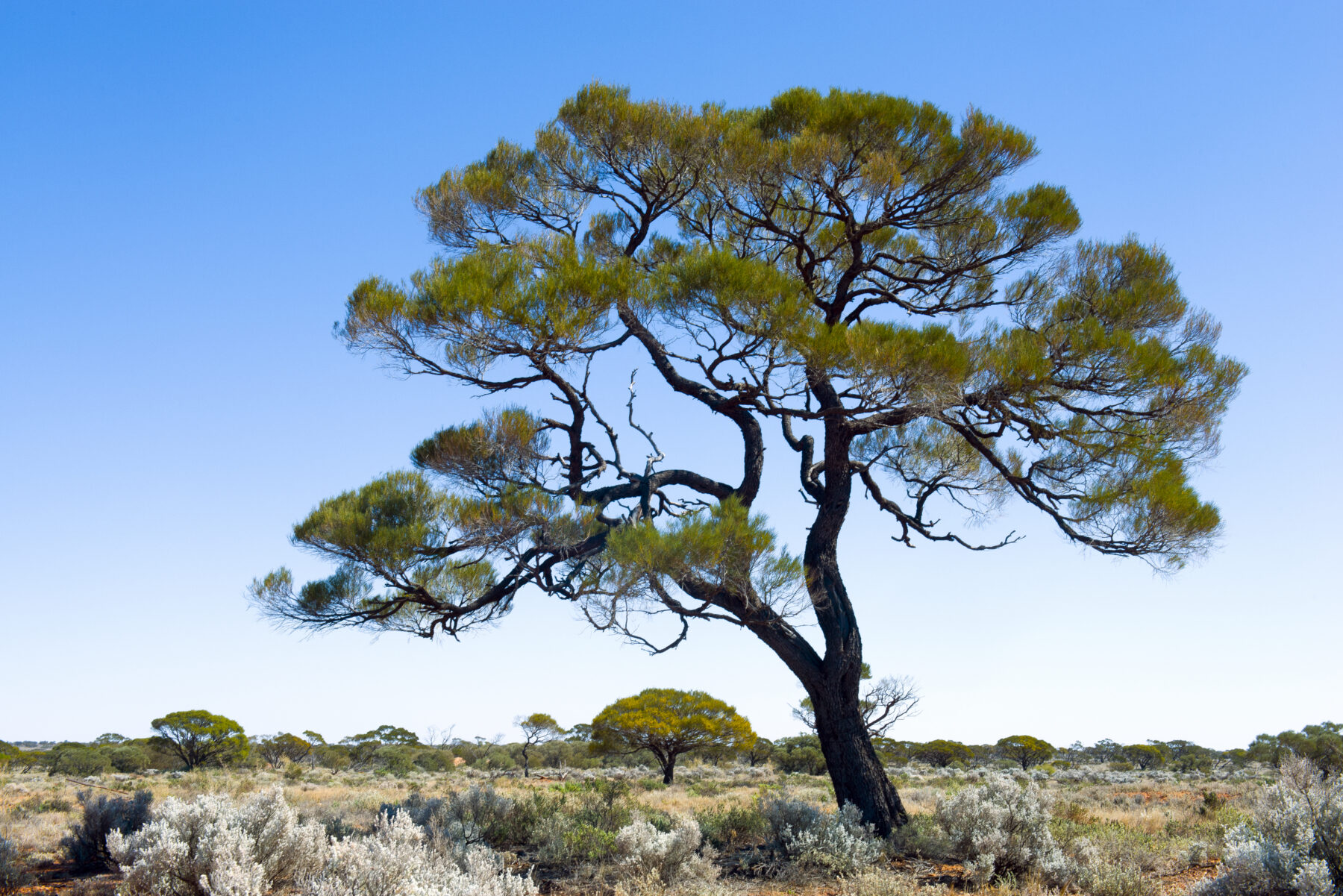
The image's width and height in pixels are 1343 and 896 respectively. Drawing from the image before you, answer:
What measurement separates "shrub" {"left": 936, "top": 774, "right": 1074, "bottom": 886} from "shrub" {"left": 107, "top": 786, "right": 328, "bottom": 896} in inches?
191

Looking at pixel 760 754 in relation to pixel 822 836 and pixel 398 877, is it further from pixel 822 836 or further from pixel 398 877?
pixel 398 877

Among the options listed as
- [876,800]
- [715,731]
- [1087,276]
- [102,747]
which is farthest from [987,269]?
[102,747]

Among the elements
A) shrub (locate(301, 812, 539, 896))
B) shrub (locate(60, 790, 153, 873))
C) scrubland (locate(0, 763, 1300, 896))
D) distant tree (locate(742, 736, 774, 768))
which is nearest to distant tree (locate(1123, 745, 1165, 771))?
distant tree (locate(742, 736, 774, 768))

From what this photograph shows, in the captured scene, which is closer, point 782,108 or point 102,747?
point 782,108

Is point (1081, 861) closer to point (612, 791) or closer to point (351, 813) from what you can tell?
point (612, 791)

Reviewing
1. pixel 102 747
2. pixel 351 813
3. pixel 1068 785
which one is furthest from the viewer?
pixel 102 747

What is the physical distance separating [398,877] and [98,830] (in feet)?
16.7

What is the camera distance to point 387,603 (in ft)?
28.1

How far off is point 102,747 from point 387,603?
29456 millimetres

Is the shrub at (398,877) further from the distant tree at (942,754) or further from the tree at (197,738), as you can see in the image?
the distant tree at (942,754)

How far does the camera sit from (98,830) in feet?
24.9

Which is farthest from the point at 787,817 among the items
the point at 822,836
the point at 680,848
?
the point at 680,848

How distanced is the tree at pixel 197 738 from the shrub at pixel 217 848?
2564cm

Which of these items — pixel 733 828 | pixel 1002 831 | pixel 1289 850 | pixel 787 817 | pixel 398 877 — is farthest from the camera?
pixel 733 828
